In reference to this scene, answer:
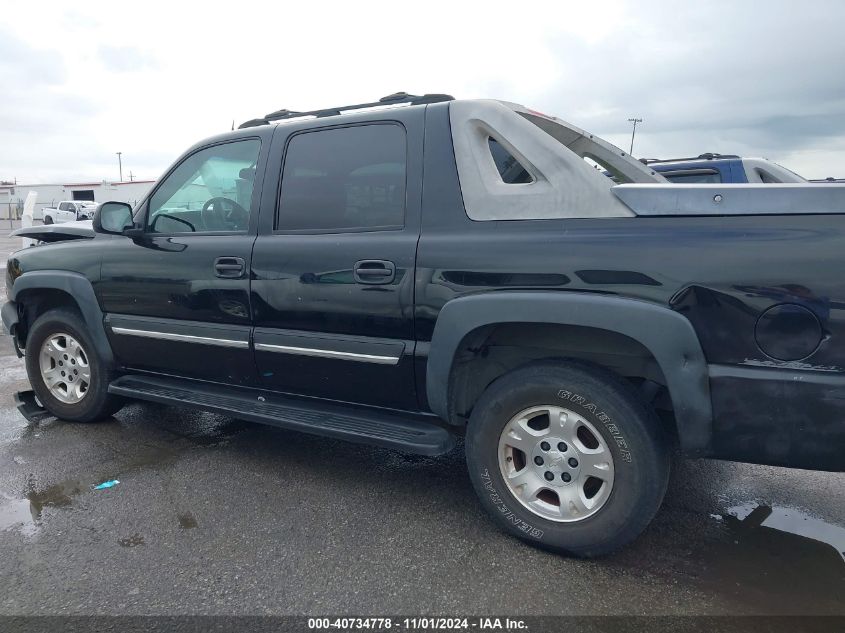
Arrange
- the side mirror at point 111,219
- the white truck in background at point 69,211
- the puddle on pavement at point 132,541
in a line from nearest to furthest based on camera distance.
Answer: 1. the puddle on pavement at point 132,541
2. the side mirror at point 111,219
3. the white truck in background at point 69,211

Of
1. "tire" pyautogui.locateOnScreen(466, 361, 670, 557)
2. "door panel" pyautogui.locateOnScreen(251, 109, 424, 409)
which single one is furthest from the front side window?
"tire" pyautogui.locateOnScreen(466, 361, 670, 557)

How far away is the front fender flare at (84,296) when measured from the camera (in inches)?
154

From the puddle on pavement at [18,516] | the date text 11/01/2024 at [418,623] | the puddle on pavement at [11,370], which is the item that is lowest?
the puddle on pavement at [11,370]

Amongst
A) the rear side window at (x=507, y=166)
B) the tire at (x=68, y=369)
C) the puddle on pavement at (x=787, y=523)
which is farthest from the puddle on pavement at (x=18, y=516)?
the puddle on pavement at (x=787, y=523)

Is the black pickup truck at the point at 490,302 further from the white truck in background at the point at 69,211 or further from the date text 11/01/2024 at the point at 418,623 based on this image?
the white truck in background at the point at 69,211

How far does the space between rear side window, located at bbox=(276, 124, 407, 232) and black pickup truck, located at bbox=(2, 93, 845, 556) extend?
0.01 metres

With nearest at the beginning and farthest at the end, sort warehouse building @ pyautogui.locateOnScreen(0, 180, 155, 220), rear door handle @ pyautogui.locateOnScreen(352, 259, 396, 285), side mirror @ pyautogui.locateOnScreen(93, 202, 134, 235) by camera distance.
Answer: rear door handle @ pyautogui.locateOnScreen(352, 259, 396, 285) < side mirror @ pyautogui.locateOnScreen(93, 202, 134, 235) < warehouse building @ pyautogui.locateOnScreen(0, 180, 155, 220)

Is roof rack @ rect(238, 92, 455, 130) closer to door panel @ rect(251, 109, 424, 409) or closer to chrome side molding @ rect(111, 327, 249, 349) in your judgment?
door panel @ rect(251, 109, 424, 409)

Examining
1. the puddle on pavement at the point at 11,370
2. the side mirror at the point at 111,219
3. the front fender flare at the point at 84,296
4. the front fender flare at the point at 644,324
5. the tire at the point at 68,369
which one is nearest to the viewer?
the front fender flare at the point at 644,324

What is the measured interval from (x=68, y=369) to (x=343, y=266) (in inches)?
98.5

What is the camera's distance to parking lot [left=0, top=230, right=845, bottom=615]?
236 centimetres

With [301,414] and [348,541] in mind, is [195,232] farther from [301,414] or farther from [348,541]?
[348,541]

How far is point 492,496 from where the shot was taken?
108 inches

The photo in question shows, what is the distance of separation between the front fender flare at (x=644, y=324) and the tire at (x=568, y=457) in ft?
0.60
